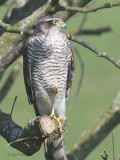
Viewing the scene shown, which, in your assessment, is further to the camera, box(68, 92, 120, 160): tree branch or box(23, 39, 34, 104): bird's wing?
box(23, 39, 34, 104): bird's wing

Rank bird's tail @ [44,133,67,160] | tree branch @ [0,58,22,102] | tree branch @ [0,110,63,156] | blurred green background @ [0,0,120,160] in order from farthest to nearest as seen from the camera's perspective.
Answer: blurred green background @ [0,0,120,160] < tree branch @ [0,58,22,102] < bird's tail @ [44,133,67,160] < tree branch @ [0,110,63,156]

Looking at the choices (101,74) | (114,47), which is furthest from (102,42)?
(101,74)

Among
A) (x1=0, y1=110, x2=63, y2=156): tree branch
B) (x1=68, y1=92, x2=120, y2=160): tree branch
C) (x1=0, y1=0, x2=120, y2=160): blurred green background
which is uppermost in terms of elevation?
(x1=0, y1=110, x2=63, y2=156): tree branch

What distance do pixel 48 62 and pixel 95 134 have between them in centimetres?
104

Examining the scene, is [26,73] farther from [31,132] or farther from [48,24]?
[31,132]

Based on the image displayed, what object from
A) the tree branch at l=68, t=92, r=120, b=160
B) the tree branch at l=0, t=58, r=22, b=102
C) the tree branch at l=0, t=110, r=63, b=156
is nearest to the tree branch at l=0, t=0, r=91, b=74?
the tree branch at l=0, t=58, r=22, b=102

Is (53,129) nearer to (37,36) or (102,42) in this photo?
(37,36)

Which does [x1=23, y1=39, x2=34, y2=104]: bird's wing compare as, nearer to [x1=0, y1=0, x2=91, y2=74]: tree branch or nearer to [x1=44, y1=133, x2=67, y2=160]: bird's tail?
[x1=0, y1=0, x2=91, y2=74]: tree branch

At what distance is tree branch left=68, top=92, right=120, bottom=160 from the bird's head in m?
1.08

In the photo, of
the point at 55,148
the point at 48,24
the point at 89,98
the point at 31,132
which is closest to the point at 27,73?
the point at 48,24

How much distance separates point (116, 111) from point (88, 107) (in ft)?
22.9

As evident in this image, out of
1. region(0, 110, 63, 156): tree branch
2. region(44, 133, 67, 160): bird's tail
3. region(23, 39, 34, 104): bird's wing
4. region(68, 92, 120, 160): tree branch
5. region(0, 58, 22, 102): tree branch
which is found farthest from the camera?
region(0, 58, 22, 102): tree branch

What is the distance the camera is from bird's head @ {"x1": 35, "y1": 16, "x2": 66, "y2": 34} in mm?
5418

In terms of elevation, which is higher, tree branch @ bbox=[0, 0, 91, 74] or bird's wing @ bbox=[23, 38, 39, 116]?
tree branch @ bbox=[0, 0, 91, 74]
